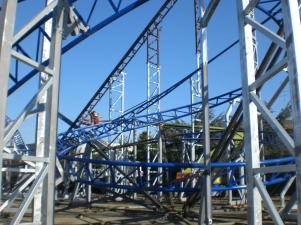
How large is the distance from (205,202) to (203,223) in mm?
362

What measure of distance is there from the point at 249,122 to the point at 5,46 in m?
2.52

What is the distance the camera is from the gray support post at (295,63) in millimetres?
2602

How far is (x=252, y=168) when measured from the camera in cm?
349

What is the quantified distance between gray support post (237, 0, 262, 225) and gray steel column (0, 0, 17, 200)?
2.35 metres

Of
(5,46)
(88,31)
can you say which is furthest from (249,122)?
(88,31)

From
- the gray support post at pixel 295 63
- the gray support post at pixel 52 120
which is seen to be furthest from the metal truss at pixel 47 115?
the gray support post at pixel 295 63

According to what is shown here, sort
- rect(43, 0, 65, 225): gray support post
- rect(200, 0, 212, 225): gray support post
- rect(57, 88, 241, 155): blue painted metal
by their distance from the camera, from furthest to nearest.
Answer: rect(57, 88, 241, 155): blue painted metal < rect(200, 0, 212, 225): gray support post < rect(43, 0, 65, 225): gray support post

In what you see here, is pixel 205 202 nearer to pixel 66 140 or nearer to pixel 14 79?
pixel 14 79

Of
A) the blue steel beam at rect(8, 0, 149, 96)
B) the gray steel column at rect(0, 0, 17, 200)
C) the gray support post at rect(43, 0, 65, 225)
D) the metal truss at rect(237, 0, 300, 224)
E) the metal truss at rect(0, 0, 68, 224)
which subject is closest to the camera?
the metal truss at rect(237, 0, 300, 224)

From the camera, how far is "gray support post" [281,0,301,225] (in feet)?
8.54

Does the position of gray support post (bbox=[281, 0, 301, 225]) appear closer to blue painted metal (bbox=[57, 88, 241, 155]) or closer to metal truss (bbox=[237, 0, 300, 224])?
metal truss (bbox=[237, 0, 300, 224])

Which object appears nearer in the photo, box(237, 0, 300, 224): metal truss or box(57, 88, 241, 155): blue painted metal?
box(237, 0, 300, 224): metal truss

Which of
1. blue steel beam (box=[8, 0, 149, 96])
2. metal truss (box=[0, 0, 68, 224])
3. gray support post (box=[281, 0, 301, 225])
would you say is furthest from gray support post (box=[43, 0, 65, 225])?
gray support post (box=[281, 0, 301, 225])

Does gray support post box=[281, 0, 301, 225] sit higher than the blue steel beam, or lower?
lower
